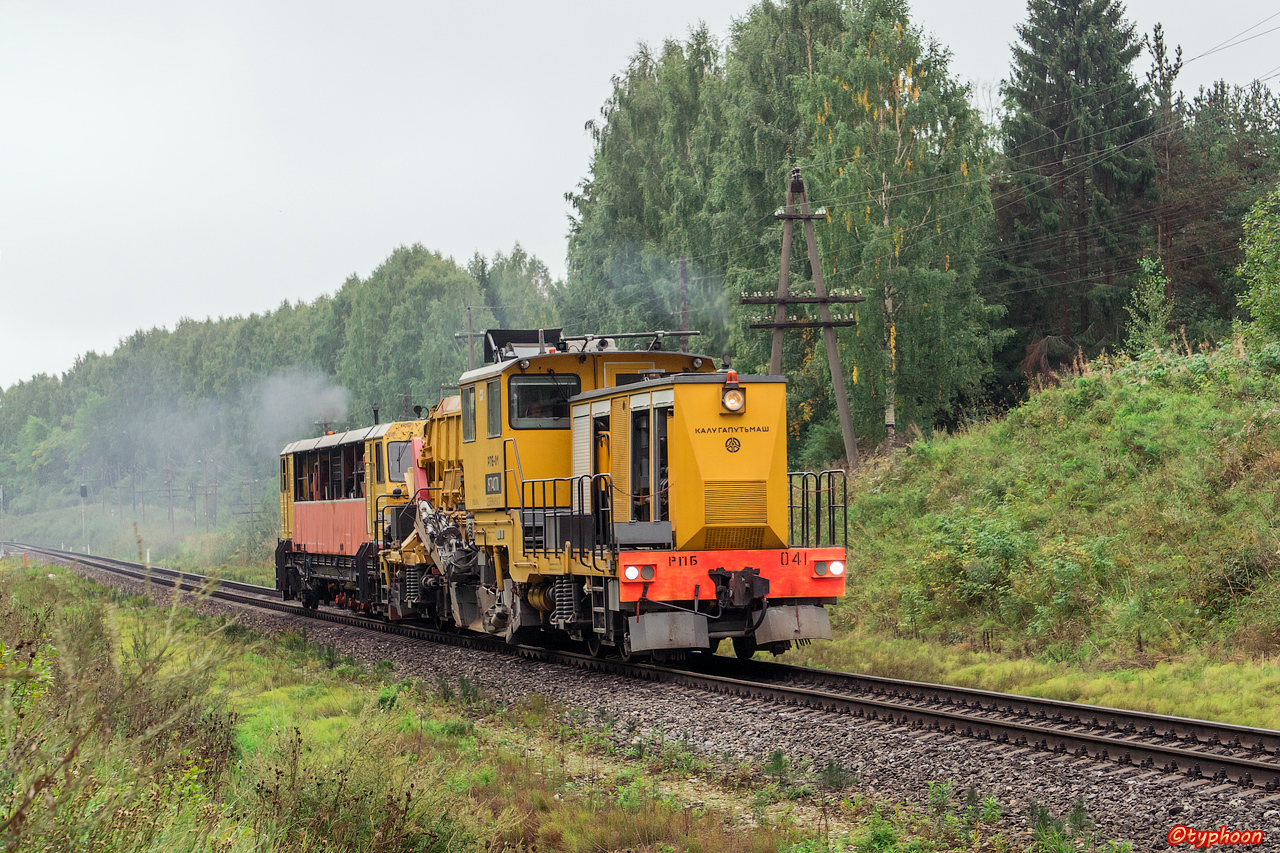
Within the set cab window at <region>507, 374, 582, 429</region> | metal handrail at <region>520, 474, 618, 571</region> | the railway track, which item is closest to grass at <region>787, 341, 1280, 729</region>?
the railway track

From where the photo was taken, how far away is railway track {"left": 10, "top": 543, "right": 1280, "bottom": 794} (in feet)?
23.6

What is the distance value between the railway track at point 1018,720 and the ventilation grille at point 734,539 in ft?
4.41

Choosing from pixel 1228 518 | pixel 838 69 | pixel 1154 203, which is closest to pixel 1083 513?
pixel 1228 518

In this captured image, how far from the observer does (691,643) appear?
38.2 feet

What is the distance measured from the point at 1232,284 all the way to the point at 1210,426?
76.8ft

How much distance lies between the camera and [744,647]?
13.1 meters

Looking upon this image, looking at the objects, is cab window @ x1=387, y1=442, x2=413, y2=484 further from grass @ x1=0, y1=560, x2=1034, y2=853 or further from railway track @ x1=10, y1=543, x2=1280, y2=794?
grass @ x1=0, y1=560, x2=1034, y2=853

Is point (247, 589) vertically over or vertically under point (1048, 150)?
under

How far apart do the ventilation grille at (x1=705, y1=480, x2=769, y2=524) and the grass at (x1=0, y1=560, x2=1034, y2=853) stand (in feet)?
8.50

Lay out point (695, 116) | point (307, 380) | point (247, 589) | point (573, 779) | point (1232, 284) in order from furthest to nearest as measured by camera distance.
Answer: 1. point (307, 380)
2. point (695, 116)
3. point (1232, 284)
4. point (247, 589)
5. point (573, 779)

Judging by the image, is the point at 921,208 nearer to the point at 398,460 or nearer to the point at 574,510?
the point at 398,460

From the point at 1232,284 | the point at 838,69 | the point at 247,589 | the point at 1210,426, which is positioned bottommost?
the point at 247,589

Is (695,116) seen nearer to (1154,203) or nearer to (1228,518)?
(1154,203)

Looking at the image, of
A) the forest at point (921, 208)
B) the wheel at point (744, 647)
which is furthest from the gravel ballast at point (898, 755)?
the forest at point (921, 208)
